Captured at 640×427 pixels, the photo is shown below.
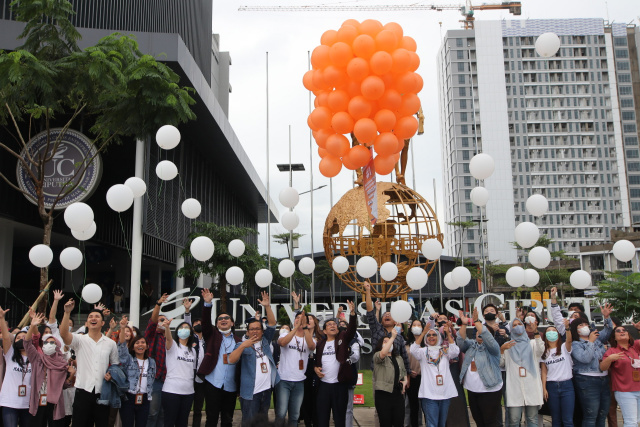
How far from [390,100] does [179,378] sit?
483 centimetres

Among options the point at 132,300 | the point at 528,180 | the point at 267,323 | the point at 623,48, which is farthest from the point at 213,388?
the point at 623,48

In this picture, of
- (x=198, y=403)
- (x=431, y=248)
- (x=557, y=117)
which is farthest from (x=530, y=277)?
(x=557, y=117)

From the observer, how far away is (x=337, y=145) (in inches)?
342

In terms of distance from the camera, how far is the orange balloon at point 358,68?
317 inches

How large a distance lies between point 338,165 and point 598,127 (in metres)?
81.8

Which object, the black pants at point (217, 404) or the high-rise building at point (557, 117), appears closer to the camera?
the black pants at point (217, 404)

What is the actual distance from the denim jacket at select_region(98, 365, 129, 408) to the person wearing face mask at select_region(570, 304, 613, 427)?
5.12 m

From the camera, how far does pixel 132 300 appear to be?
14.3 m

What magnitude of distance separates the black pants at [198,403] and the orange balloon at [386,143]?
13.7 feet

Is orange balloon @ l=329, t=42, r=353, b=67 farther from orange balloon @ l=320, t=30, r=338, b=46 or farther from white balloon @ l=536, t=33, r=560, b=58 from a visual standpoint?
white balloon @ l=536, t=33, r=560, b=58

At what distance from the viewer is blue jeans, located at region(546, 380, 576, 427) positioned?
665 centimetres

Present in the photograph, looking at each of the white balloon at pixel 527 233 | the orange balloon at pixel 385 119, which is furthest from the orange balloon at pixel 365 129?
the white balloon at pixel 527 233

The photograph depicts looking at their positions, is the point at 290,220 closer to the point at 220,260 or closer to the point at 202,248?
the point at 202,248

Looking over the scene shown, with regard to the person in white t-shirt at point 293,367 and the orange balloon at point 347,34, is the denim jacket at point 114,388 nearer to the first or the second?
the person in white t-shirt at point 293,367
